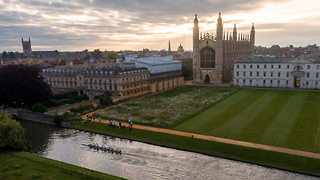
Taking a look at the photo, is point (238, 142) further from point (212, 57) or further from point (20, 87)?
point (212, 57)

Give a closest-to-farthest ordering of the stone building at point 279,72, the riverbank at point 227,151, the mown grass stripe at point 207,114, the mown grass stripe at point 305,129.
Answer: the riverbank at point 227,151 → the mown grass stripe at point 305,129 → the mown grass stripe at point 207,114 → the stone building at point 279,72

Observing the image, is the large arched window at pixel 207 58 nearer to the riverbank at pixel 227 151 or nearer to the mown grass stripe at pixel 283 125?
the mown grass stripe at pixel 283 125

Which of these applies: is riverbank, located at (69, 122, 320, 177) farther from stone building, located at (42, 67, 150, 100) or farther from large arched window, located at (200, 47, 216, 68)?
large arched window, located at (200, 47, 216, 68)

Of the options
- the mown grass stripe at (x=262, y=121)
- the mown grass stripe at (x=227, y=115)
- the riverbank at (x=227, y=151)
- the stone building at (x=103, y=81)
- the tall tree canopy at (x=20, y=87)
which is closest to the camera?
the riverbank at (x=227, y=151)

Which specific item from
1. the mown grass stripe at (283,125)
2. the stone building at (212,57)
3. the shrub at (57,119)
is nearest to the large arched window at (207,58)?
the stone building at (212,57)

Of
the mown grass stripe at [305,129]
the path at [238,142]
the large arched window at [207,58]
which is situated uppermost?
the large arched window at [207,58]

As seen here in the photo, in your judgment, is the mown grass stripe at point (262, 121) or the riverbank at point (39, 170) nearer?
the riverbank at point (39, 170)

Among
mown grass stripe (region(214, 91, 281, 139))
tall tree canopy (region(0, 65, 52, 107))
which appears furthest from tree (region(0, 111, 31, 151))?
mown grass stripe (region(214, 91, 281, 139))

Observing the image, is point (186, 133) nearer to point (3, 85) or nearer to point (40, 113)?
point (40, 113)

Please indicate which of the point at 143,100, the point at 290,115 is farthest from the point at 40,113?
the point at 290,115
